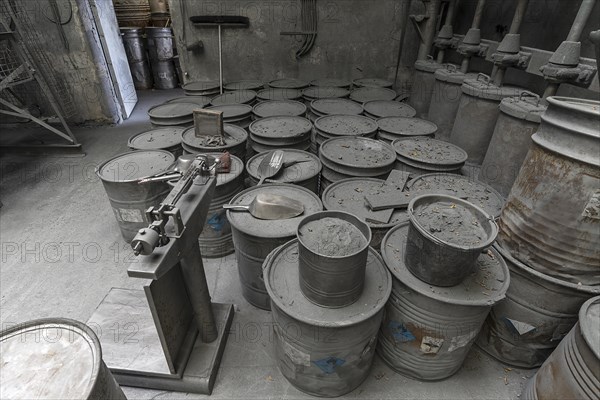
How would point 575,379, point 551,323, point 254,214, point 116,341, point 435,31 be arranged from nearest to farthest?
point 575,379 < point 551,323 < point 116,341 < point 254,214 < point 435,31

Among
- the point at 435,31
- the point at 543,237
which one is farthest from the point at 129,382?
the point at 435,31

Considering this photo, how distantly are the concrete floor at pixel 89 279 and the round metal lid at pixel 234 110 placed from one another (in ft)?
5.47

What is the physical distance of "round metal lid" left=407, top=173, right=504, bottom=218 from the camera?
228 cm

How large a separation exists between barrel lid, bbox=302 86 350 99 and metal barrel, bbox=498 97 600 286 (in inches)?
116

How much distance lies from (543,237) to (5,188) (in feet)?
18.6

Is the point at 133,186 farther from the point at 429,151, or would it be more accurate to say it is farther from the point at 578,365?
the point at 578,365

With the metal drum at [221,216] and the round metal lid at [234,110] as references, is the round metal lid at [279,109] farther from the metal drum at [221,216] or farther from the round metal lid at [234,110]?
the metal drum at [221,216]

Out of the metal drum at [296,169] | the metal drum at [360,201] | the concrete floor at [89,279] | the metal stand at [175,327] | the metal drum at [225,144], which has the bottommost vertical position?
the concrete floor at [89,279]

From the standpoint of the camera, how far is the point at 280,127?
3.29 m

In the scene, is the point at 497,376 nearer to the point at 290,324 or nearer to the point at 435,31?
the point at 290,324

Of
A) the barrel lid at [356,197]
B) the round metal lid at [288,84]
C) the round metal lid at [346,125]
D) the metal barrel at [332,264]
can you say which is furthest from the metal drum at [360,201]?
the round metal lid at [288,84]

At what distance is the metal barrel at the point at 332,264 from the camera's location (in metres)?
1.45

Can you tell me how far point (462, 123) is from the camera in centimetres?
329

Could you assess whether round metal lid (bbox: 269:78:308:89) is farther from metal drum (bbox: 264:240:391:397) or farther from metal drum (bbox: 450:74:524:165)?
metal drum (bbox: 264:240:391:397)
